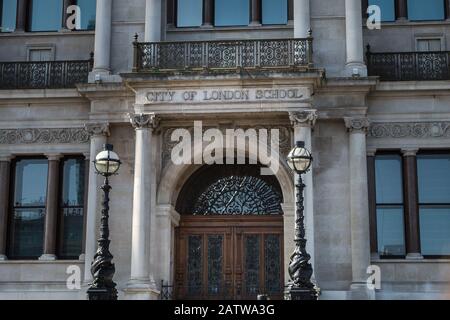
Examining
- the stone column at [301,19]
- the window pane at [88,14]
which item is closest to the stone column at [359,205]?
the stone column at [301,19]

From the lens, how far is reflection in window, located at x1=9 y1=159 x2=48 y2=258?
78.4ft

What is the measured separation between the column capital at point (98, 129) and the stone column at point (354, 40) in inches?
266

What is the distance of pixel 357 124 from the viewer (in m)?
22.2

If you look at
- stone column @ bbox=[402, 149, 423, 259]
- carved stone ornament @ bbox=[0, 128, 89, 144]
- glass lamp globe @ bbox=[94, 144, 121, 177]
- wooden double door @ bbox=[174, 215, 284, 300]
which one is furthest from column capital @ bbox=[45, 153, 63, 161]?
stone column @ bbox=[402, 149, 423, 259]

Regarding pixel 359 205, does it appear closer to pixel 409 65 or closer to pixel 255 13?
pixel 409 65

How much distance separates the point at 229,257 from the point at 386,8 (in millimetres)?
8657

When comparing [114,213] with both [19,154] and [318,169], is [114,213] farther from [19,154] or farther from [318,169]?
[318,169]

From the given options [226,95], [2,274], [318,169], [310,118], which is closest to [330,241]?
[318,169]

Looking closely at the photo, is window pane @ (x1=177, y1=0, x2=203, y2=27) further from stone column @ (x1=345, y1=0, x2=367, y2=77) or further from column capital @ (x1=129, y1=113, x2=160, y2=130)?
stone column @ (x1=345, y1=0, x2=367, y2=77)

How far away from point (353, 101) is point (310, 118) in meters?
1.67

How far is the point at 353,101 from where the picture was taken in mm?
22469

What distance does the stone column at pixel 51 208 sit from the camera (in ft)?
76.6

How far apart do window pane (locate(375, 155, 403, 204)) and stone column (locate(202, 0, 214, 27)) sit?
20.8 ft

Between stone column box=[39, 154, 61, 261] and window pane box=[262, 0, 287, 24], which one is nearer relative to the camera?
stone column box=[39, 154, 61, 261]
